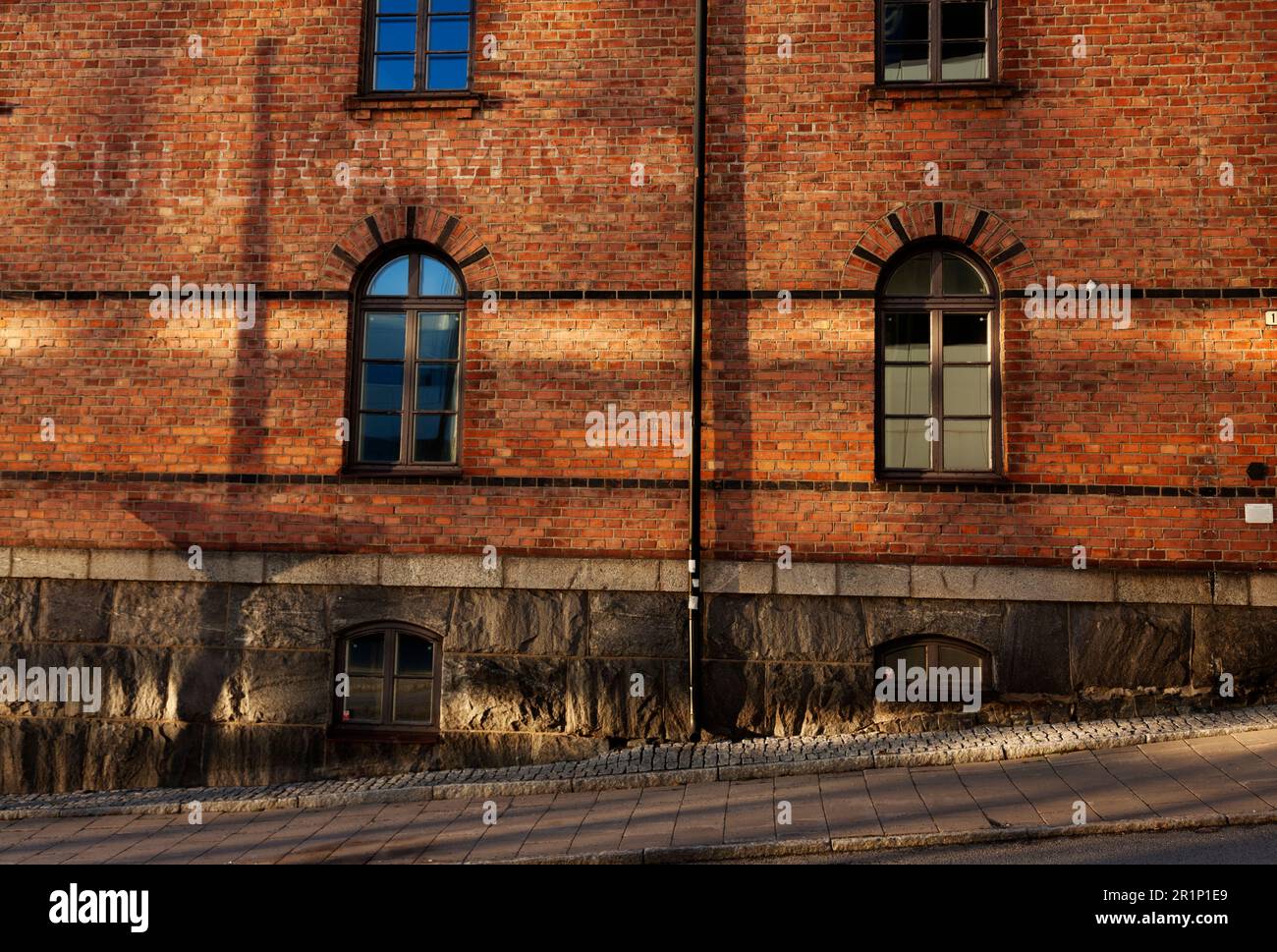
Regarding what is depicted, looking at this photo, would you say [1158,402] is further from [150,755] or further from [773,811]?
[150,755]

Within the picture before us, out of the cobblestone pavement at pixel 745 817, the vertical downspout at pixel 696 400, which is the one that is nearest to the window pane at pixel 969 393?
the vertical downspout at pixel 696 400

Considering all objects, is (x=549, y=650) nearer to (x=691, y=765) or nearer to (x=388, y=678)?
(x=388, y=678)

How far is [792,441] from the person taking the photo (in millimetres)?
8258

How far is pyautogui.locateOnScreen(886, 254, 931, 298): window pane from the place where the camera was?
846 cm

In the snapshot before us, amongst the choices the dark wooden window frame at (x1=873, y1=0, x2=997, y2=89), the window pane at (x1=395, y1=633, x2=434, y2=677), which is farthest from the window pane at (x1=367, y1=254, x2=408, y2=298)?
the dark wooden window frame at (x1=873, y1=0, x2=997, y2=89)

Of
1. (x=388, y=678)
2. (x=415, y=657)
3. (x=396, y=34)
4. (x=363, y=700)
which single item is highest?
(x=396, y=34)

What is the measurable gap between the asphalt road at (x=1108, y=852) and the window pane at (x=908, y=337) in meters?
4.09

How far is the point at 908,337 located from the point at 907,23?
272 cm

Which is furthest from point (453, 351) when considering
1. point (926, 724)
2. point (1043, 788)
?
point (1043, 788)

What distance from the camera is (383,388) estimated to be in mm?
8719

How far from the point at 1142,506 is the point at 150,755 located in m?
8.29

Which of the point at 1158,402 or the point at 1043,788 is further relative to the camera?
the point at 1158,402

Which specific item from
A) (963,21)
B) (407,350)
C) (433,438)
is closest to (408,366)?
(407,350)

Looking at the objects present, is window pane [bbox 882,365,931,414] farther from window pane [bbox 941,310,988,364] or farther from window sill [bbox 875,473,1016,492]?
window sill [bbox 875,473,1016,492]
